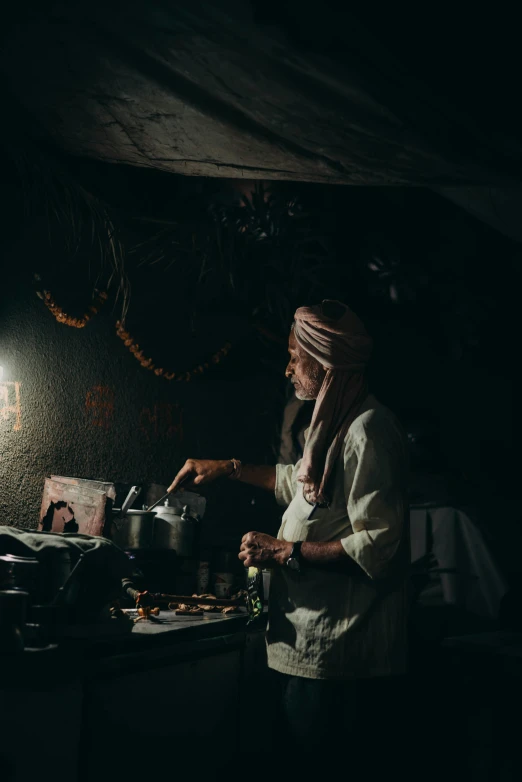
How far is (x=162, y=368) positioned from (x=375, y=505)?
2447mm

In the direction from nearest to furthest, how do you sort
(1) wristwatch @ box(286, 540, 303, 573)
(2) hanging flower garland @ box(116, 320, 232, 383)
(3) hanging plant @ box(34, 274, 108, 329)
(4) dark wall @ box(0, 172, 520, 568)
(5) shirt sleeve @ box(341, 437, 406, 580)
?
1. (5) shirt sleeve @ box(341, 437, 406, 580)
2. (1) wristwatch @ box(286, 540, 303, 573)
3. (3) hanging plant @ box(34, 274, 108, 329)
4. (2) hanging flower garland @ box(116, 320, 232, 383)
5. (4) dark wall @ box(0, 172, 520, 568)

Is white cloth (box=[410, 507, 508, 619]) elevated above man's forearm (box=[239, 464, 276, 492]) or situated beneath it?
situated beneath

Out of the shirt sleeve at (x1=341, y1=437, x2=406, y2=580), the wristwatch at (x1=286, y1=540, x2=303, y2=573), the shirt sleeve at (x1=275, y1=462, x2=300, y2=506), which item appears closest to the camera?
the shirt sleeve at (x1=341, y1=437, x2=406, y2=580)

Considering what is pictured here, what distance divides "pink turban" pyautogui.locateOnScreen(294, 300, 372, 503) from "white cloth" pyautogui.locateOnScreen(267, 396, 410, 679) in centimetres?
8

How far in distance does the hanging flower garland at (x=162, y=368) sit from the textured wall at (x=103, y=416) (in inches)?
1.7

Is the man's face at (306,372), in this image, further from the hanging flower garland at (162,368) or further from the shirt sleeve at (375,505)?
the hanging flower garland at (162,368)

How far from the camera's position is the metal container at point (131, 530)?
11.1 feet

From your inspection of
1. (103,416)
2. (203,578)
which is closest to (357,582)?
(203,578)

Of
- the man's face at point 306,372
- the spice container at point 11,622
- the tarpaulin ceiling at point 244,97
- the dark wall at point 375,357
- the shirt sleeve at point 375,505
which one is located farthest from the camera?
the dark wall at point 375,357

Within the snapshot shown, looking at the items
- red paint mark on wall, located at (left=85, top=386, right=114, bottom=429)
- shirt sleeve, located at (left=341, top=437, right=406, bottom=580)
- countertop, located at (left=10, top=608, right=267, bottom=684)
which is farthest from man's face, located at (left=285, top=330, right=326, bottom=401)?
red paint mark on wall, located at (left=85, top=386, right=114, bottom=429)

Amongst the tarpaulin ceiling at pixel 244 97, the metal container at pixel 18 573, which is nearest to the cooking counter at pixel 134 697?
the metal container at pixel 18 573

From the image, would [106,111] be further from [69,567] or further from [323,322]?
[69,567]

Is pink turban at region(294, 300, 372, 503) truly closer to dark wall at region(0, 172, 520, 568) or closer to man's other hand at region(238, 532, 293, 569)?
man's other hand at region(238, 532, 293, 569)

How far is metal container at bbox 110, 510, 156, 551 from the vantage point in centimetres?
338
